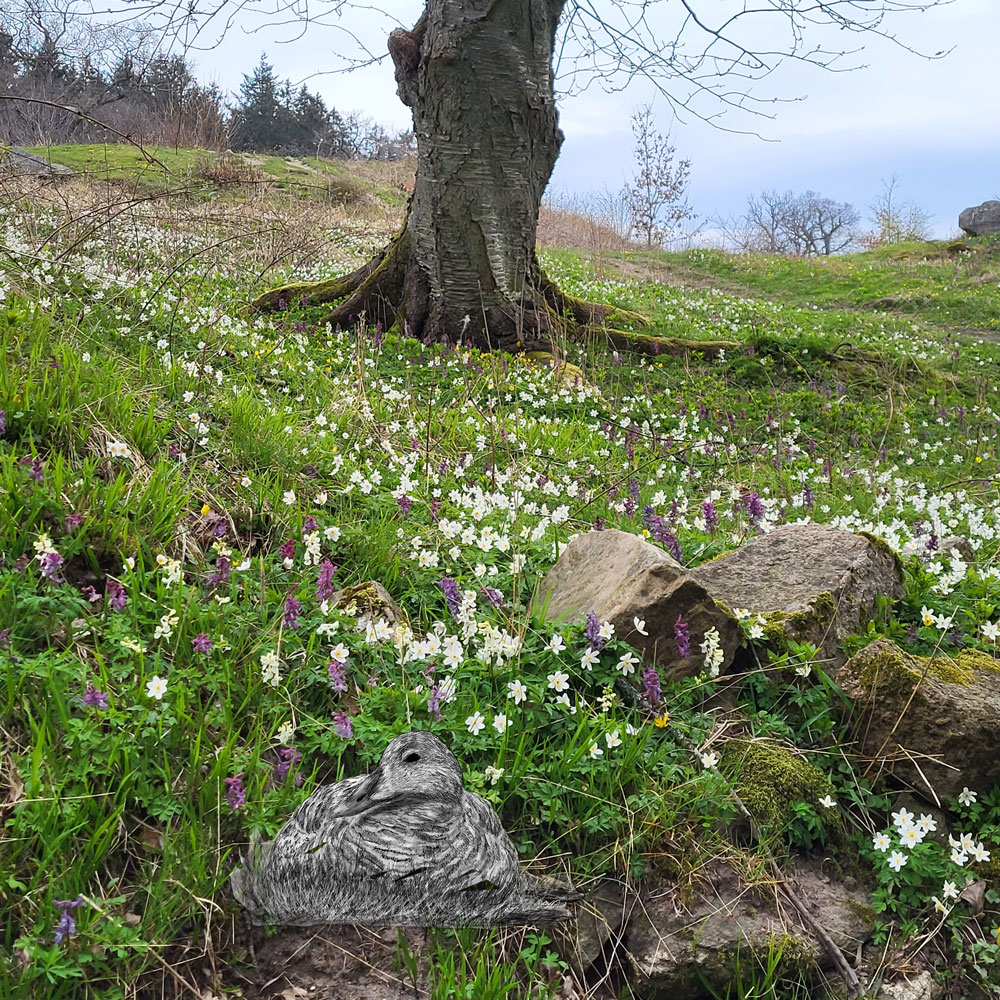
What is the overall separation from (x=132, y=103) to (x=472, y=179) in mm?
17569

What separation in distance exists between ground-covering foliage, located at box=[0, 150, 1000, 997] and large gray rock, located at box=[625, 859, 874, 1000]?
0.31 feet

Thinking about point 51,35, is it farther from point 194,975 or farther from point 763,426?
point 763,426

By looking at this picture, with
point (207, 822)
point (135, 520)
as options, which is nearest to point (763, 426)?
point (135, 520)

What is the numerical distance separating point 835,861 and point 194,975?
2076mm

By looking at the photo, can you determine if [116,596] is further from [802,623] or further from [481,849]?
[802,623]

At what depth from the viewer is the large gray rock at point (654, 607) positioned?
299 cm

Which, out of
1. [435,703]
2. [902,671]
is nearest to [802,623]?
[902,671]

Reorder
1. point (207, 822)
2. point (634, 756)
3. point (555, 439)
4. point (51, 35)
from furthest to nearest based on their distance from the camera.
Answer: point (555, 439) → point (51, 35) → point (634, 756) → point (207, 822)

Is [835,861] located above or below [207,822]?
below

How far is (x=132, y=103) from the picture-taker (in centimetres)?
2048

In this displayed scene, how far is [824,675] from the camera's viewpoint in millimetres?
2998

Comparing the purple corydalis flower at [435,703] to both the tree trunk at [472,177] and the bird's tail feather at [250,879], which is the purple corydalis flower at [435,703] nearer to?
the bird's tail feather at [250,879]

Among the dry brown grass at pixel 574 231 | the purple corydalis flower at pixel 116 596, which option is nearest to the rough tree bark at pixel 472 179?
the purple corydalis flower at pixel 116 596

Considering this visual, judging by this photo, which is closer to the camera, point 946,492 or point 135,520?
point 135,520
